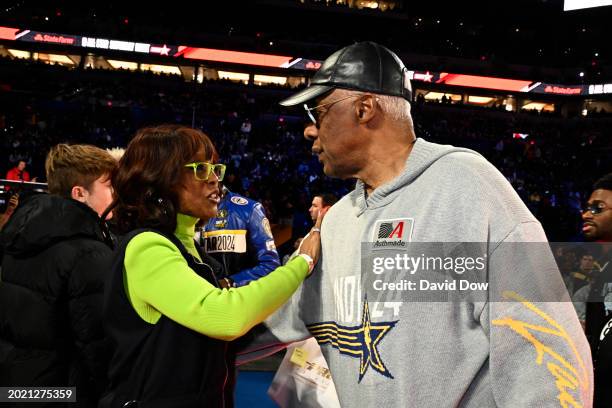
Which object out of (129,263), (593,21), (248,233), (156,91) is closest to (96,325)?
(129,263)

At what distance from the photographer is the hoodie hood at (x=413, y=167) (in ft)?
5.22

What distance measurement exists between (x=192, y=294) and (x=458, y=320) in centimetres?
85

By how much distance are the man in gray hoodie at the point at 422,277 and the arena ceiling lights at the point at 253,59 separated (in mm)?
32830

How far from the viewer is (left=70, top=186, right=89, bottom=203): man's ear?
277 centimetres

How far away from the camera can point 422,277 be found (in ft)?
4.87

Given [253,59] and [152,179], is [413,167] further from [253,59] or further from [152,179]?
[253,59]

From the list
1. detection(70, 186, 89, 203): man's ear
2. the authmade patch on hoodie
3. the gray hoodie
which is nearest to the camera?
the gray hoodie

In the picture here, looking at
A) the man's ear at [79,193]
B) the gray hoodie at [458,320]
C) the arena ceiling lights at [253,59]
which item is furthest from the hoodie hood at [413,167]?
the arena ceiling lights at [253,59]

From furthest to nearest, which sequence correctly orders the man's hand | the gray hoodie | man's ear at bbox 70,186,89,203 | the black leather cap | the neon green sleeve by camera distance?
man's ear at bbox 70,186,89,203
the man's hand
the neon green sleeve
the black leather cap
the gray hoodie

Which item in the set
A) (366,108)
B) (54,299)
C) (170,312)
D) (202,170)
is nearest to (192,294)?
(170,312)

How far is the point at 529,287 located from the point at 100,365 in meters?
1.93

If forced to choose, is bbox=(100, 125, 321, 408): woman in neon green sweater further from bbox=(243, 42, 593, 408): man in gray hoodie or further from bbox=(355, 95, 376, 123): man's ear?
bbox=(355, 95, 376, 123): man's ear

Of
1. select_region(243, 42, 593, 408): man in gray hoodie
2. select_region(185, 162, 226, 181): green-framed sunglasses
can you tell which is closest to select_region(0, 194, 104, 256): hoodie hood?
select_region(185, 162, 226, 181): green-framed sunglasses

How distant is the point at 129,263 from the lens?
6.15 ft
